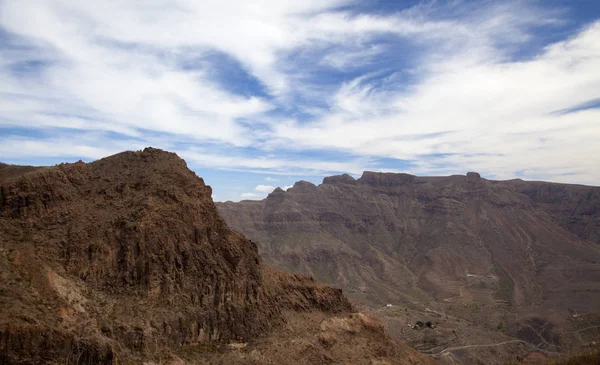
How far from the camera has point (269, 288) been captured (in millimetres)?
57406

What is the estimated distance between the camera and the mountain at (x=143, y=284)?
35.0 m

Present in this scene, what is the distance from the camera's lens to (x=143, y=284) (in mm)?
44625

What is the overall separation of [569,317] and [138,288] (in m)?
130

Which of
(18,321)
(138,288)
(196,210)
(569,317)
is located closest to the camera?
(18,321)

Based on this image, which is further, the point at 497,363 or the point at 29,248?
the point at 497,363

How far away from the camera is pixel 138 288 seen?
1738 inches

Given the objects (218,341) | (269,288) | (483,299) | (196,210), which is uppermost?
(196,210)

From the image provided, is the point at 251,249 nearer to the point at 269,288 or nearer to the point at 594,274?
the point at 269,288

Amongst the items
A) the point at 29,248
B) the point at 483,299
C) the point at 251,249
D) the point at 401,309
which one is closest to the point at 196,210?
the point at 251,249

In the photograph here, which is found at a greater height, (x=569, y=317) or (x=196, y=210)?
(x=196, y=210)

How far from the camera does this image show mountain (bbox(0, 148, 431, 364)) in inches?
1377

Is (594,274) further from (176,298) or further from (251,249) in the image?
(176,298)

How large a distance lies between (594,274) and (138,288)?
554 ft

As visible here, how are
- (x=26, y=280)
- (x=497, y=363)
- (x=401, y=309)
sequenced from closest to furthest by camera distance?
(x=26, y=280)
(x=497, y=363)
(x=401, y=309)
